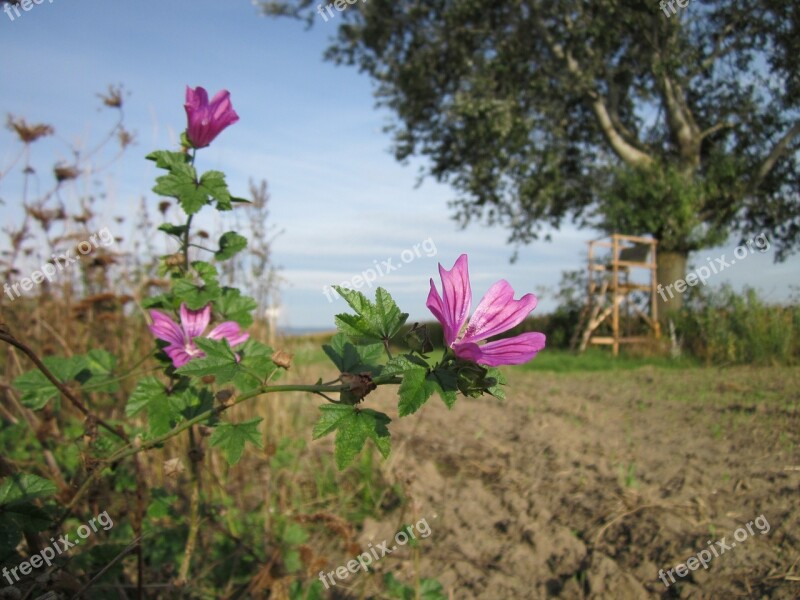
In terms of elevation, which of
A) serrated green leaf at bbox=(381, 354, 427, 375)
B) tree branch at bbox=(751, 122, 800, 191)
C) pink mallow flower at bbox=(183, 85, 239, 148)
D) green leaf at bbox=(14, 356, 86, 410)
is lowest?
green leaf at bbox=(14, 356, 86, 410)

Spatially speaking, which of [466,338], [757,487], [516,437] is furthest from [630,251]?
[466,338]

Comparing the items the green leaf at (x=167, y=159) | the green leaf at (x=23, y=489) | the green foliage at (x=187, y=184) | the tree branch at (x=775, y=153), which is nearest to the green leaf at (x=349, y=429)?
the green leaf at (x=23, y=489)

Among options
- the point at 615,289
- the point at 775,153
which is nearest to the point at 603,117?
the point at 775,153

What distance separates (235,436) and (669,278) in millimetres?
13051

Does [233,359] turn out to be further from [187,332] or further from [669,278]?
[669,278]

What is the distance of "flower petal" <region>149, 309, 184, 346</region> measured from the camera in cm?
142

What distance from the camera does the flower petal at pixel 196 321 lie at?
1499 mm

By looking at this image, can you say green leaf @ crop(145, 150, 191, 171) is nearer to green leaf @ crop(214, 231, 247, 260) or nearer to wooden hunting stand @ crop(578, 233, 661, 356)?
green leaf @ crop(214, 231, 247, 260)

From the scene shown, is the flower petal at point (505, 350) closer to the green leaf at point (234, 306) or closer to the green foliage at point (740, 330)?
the green leaf at point (234, 306)

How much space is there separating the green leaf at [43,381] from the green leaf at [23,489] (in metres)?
0.35

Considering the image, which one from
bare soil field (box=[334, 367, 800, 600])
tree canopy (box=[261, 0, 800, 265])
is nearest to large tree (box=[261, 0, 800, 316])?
tree canopy (box=[261, 0, 800, 265])

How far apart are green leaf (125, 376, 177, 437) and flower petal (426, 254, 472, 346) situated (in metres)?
0.80

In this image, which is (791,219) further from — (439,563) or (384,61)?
(439,563)

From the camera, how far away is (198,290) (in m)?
1.49
